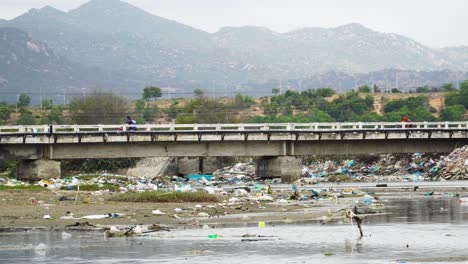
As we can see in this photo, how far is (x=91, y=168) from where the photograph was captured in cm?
10088

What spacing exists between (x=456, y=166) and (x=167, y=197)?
38.7 meters

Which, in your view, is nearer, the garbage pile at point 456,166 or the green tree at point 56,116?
the garbage pile at point 456,166

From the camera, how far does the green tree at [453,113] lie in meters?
140

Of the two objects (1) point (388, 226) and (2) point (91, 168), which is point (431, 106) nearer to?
(2) point (91, 168)

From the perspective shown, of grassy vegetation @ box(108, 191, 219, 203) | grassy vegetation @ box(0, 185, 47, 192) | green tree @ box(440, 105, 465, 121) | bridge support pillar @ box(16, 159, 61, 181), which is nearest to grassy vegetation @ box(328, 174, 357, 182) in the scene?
bridge support pillar @ box(16, 159, 61, 181)

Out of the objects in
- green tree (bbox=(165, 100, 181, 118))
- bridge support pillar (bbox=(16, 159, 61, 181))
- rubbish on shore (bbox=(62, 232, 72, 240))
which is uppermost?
green tree (bbox=(165, 100, 181, 118))

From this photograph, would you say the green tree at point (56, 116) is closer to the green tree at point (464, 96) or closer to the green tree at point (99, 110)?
the green tree at point (99, 110)

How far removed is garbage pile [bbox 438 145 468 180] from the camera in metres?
76.4

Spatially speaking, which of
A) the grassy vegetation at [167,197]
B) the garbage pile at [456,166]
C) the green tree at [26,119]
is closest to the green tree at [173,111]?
the green tree at [26,119]

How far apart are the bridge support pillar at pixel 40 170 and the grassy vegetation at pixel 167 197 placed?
31.9 meters

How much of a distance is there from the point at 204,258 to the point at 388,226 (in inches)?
366

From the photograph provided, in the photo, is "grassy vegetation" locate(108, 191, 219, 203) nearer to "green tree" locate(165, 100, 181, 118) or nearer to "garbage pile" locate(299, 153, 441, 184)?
"garbage pile" locate(299, 153, 441, 184)

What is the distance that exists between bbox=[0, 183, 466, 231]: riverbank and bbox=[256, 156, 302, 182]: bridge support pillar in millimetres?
30274

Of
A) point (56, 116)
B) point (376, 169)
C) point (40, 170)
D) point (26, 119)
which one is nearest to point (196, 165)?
point (376, 169)
